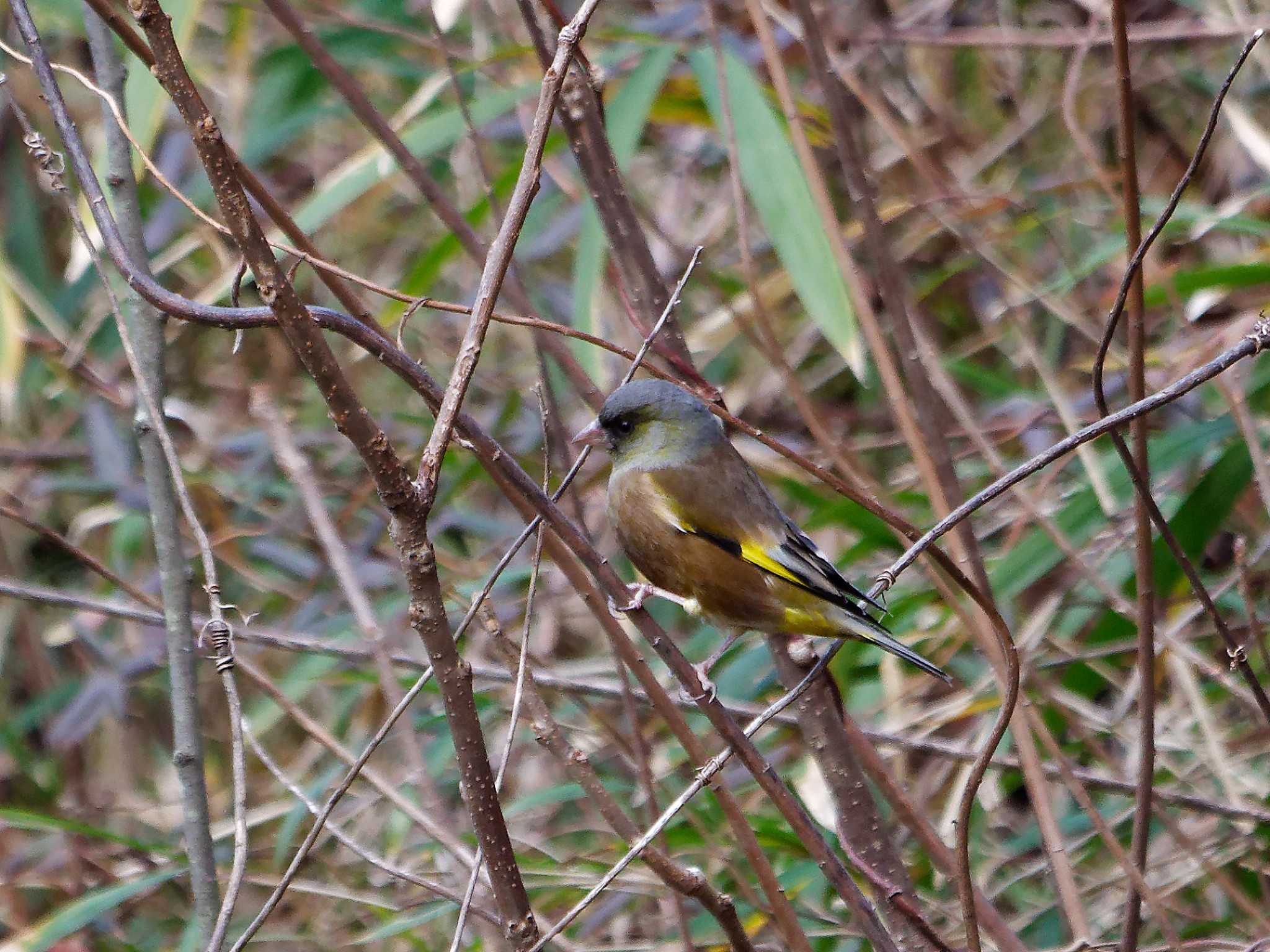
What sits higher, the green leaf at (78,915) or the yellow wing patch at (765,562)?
the yellow wing patch at (765,562)

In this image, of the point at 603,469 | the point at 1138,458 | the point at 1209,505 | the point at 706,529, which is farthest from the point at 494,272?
the point at 603,469

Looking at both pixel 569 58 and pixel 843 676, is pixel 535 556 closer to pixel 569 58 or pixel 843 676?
pixel 569 58

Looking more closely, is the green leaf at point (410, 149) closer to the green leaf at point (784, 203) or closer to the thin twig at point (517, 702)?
the green leaf at point (784, 203)

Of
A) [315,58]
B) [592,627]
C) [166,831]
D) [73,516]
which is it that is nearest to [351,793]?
[166,831]

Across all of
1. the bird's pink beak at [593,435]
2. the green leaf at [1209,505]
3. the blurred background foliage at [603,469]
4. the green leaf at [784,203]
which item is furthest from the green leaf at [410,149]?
the green leaf at [1209,505]

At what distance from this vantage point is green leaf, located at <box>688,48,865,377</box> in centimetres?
302

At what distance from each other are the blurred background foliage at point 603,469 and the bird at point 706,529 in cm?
28

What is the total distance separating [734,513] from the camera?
136 inches

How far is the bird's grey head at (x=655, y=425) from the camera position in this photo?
355cm

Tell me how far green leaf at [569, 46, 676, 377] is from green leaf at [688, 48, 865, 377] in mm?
123

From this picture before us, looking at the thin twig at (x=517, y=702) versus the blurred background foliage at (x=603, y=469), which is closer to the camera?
the thin twig at (x=517, y=702)

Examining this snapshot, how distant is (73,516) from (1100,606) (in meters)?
4.30

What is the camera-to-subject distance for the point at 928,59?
6.28m

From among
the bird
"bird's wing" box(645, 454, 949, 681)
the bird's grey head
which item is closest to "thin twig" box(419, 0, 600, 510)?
the bird
